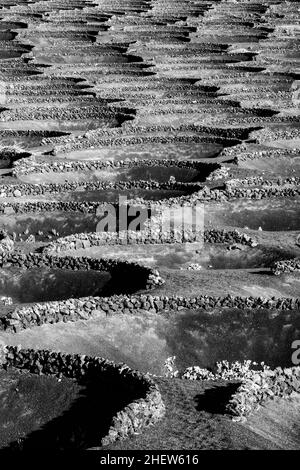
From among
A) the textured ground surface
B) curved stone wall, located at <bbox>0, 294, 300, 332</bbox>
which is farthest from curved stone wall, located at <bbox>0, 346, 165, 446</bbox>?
curved stone wall, located at <bbox>0, 294, 300, 332</bbox>

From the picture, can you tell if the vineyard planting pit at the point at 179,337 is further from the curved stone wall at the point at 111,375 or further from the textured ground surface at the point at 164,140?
Answer: the curved stone wall at the point at 111,375

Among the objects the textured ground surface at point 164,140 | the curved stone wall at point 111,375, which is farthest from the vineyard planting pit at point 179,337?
the curved stone wall at point 111,375

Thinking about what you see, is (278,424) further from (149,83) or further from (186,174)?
(149,83)

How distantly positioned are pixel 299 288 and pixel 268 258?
35.1 inches

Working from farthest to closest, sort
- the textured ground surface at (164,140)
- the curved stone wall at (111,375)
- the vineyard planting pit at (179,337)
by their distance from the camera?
the textured ground surface at (164,140) → the vineyard planting pit at (179,337) → the curved stone wall at (111,375)

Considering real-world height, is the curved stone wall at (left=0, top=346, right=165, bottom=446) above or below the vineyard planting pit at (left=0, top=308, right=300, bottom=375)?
above

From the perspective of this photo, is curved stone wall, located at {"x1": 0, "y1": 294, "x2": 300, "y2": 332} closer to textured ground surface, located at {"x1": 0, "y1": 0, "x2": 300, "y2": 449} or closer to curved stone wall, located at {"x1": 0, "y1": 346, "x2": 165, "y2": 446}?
textured ground surface, located at {"x1": 0, "y1": 0, "x2": 300, "y2": 449}

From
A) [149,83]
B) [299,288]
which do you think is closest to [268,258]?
[299,288]

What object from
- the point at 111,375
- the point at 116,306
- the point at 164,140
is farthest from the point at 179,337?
the point at 164,140

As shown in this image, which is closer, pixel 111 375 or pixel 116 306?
pixel 111 375

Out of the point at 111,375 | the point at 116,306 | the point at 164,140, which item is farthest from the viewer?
the point at 164,140

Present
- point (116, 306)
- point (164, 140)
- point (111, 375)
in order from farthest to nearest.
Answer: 1. point (164, 140)
2. point (116, 306)
3. point (111, 375)

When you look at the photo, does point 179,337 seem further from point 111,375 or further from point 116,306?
point 111,375

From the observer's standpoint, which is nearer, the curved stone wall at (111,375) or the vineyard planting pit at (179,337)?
the curved stone wall at (111,375)
